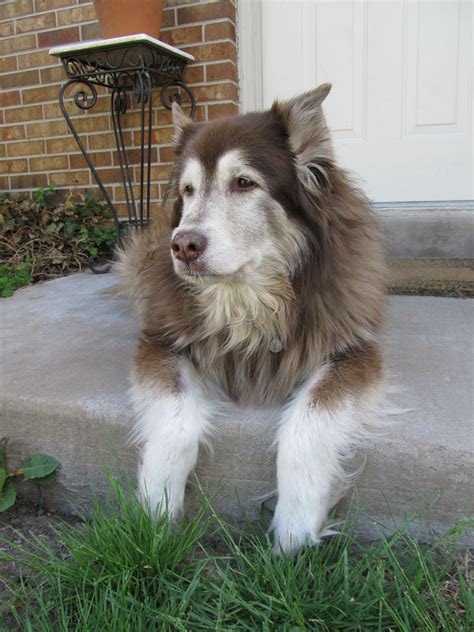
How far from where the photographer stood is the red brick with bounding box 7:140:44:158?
479 cm

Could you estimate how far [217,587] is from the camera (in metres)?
1.32

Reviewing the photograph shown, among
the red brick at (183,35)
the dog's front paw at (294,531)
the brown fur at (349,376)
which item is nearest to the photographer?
the dog's front paw at (294,531)

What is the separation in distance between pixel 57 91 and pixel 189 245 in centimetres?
362

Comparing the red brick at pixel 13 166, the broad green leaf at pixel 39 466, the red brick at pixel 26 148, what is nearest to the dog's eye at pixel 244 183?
the broad green leaf at pixel 39 466

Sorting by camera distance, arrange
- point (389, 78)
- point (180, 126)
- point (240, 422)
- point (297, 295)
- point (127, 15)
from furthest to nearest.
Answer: point (389, 78), point (127, 15), point (180, 126), point (297, 295), point (240, 422)

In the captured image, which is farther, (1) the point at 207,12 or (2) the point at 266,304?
(1) the point at 207,12

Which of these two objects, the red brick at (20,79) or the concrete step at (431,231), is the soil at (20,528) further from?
the red brick at (20,79)

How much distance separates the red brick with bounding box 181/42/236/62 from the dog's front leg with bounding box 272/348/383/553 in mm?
2943

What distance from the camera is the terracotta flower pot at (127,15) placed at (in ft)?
11.8

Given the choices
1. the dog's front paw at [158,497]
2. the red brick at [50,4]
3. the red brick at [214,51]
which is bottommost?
the dog's front paw at [158,497]

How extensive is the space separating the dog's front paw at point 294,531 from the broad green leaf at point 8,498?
971mm

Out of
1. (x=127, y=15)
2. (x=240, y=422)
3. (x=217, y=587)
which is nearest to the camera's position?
(x=217, y=587)

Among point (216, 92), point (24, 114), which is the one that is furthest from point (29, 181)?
point (216, 92)

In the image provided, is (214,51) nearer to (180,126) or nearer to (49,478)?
(180,126)
